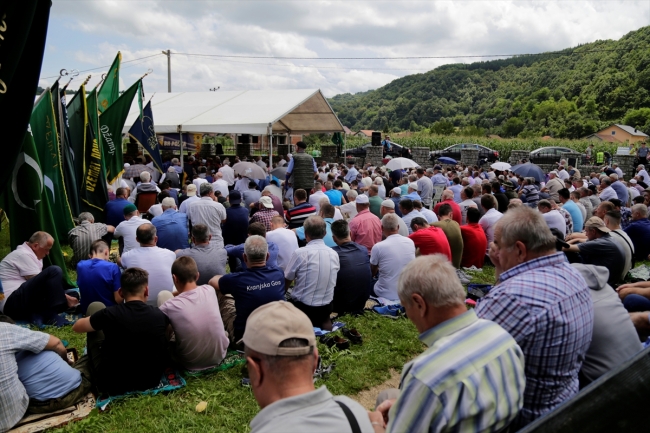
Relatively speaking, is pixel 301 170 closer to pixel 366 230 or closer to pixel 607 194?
pixel 366 230

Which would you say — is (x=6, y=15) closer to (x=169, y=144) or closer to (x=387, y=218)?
(x=387, y=218)

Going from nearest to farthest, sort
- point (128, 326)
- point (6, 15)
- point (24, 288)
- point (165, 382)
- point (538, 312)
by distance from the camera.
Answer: point (538, 312) < point (6, 15) < point (128, 326) < point (165, 382) < point (24, 288)

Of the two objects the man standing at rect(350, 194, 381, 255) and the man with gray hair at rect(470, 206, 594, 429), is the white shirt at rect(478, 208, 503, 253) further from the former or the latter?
the man with gray hair at rect(470, 206, 594, 429)

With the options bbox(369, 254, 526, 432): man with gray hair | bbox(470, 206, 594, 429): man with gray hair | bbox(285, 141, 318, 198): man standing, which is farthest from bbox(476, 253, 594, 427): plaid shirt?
bbox(285, 141, 318, 198): man standing

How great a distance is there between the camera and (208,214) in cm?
742

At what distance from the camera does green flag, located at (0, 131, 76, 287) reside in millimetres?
5918

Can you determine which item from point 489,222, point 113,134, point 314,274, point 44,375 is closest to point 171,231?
point 314,274

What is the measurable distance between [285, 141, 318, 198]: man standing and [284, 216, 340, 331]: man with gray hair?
5774mm

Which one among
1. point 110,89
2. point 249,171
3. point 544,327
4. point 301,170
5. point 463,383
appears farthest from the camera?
point 249,171

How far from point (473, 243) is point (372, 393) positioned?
3.99 meters

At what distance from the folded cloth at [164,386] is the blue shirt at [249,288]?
0.71 metres

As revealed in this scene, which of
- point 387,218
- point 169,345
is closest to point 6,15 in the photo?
Result: point 169,345

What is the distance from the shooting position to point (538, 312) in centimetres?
212

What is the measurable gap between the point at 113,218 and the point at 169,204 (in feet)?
4.68
